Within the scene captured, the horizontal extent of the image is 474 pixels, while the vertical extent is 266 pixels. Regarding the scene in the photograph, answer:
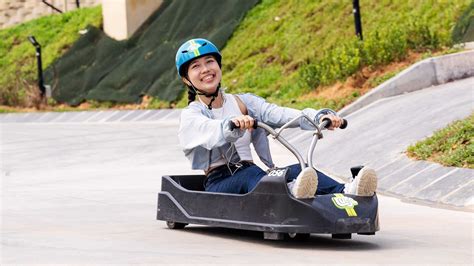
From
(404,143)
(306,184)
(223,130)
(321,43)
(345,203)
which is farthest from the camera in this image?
(321,43)

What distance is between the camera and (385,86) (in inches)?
786

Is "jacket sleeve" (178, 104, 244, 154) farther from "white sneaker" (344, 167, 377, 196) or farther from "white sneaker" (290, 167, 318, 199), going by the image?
"white sneaker" (344, 167, 377, 196)

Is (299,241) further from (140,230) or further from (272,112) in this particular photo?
(140,230)

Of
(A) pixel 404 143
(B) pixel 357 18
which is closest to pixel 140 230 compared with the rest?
(A) pixel 404 143

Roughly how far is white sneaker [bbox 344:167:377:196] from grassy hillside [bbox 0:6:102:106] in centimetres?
2766

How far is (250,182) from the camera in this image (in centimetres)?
852

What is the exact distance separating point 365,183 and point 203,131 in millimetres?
1265

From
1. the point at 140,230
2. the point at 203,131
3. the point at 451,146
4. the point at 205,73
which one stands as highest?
the point at 205,73

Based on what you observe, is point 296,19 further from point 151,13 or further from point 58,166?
point 58,166

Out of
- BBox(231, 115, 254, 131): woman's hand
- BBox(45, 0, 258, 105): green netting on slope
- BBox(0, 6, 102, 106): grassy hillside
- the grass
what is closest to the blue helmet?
BBox(231, 115, 254, 131): woman's hand

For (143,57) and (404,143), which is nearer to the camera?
(404,143)

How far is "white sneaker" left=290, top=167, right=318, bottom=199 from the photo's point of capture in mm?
7887

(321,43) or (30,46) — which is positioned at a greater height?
(30,46)

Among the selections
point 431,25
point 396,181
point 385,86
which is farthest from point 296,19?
point 396,181
